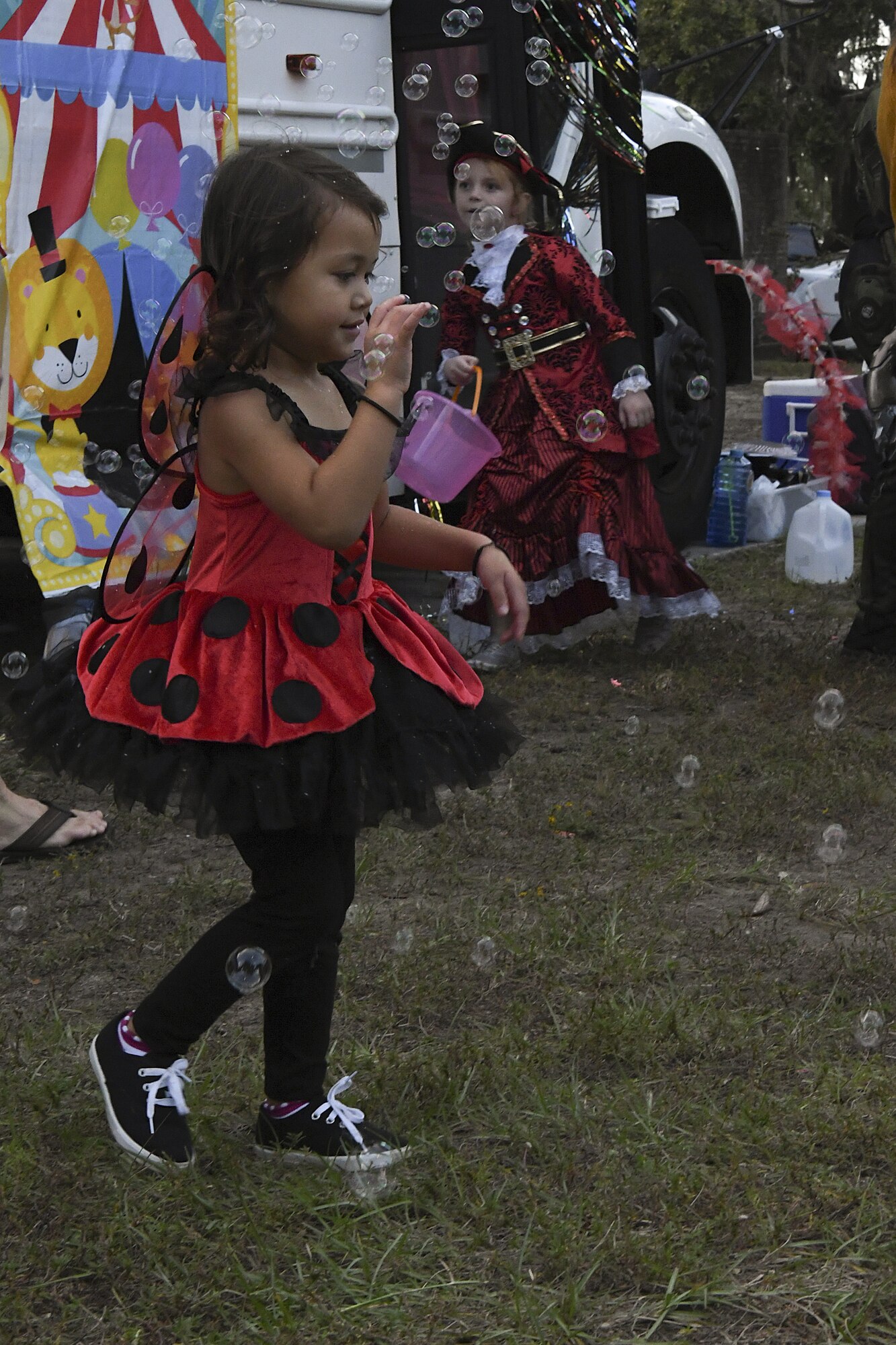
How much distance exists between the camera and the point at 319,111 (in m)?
6.22

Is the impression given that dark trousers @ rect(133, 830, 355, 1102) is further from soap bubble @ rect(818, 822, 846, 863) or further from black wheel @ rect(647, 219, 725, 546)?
black wheel @ rect(647, 219, 725, 546)

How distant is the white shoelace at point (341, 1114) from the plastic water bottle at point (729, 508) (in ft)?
19.5

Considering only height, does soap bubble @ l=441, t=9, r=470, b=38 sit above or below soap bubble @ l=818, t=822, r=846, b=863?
above

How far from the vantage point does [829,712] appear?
4.98 metres

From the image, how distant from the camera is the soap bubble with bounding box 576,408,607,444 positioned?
542cm

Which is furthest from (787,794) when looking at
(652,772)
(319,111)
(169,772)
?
(319,111)

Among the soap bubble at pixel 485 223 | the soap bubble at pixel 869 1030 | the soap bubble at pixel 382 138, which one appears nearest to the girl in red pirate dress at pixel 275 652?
the soap bubble at pixel 869 1030

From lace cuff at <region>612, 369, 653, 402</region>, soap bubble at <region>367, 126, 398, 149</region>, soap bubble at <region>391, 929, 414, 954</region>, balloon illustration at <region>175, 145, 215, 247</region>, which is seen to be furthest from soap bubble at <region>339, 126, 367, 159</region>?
soap bubble at <region>391, 929, 414, 954</region>

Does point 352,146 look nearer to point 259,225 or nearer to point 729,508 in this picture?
point 729,508

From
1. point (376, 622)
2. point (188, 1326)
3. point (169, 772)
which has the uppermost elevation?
point (376, 622)

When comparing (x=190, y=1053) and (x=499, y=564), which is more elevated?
(x=499, y=564)

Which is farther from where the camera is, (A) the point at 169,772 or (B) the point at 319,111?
(B) the point at 319,111

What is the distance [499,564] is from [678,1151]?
2.97 ft

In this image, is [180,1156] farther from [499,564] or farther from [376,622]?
[499,564]
